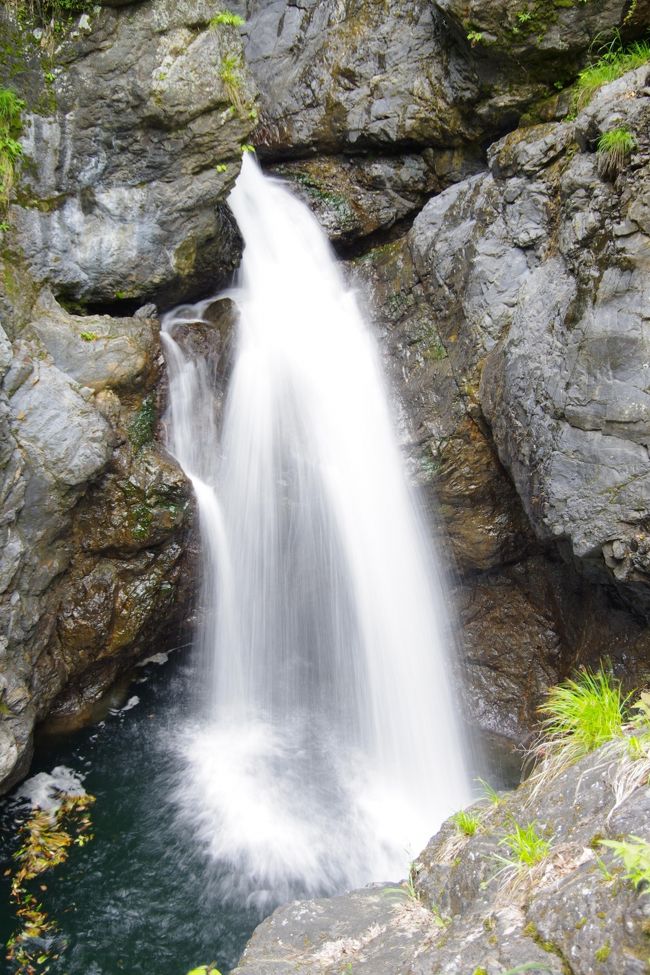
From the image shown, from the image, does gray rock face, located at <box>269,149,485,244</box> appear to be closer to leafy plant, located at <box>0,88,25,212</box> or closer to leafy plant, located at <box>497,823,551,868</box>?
leafy plant, located at <box>0,88,25,212</box>

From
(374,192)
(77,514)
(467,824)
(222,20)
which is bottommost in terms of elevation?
(467,824)

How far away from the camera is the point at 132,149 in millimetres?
7391

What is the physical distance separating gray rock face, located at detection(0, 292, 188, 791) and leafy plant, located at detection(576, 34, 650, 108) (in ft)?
18.5

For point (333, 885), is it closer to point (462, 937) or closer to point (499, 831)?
point (499, 831)

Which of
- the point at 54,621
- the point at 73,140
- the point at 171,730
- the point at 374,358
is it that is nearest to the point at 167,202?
the point at 73,140

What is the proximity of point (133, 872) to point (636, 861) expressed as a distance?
4.94 m

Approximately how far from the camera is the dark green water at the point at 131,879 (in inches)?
202

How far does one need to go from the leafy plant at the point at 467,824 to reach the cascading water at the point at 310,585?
3.36 meters

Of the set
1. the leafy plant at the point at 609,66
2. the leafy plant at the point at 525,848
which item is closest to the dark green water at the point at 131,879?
the leafy plant at the point at 525,848

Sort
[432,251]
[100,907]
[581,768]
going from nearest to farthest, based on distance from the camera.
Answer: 1. [581,768]
2. [100,907]
3. [432,251]

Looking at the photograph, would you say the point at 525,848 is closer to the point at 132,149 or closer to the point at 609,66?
the point at 132,149

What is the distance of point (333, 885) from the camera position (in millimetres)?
5762

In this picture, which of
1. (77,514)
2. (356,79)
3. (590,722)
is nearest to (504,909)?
(590,722)

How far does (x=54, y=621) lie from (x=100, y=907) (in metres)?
2.64
